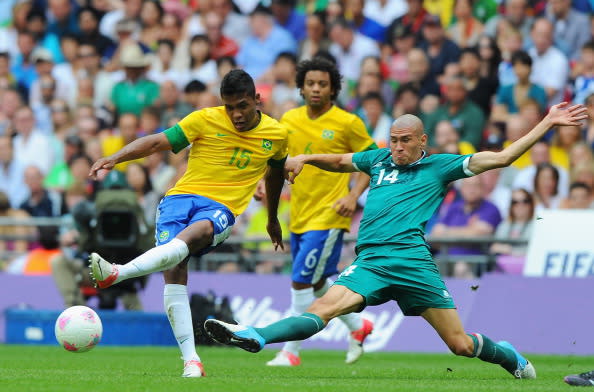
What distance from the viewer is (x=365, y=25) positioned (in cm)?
2073

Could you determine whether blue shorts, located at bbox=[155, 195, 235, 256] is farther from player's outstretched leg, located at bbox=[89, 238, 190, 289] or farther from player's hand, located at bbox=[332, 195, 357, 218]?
player's hand, located at bbox=[332, 195, 357, 218]

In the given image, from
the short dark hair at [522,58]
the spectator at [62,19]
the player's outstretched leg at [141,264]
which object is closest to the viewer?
the player's outstretched leg at [141,264]

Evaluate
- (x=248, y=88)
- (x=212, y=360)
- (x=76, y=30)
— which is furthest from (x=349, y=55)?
(x=248, y=88)

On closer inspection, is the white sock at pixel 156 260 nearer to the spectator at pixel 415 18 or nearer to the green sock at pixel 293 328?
the green sock at pixel 293 328

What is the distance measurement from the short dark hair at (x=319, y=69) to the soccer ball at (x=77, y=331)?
3860 millimetres

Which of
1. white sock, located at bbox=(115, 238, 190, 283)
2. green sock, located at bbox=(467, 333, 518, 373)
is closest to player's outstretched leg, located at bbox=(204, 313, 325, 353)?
white sock, located at bbox=(115, 238, 190, 283)

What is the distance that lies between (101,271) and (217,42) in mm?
13730

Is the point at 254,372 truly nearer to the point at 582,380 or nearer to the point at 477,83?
the point at 582,380

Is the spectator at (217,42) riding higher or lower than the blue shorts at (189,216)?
higher

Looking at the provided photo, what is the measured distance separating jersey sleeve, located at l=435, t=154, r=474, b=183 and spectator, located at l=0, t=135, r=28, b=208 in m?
12.7

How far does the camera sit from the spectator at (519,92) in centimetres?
1783

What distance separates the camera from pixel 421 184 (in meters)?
9.62

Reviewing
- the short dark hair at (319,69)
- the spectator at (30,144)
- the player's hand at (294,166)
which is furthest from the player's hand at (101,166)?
the spectator at (30,144)

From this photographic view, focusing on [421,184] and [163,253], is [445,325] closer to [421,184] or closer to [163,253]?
[421,184]
